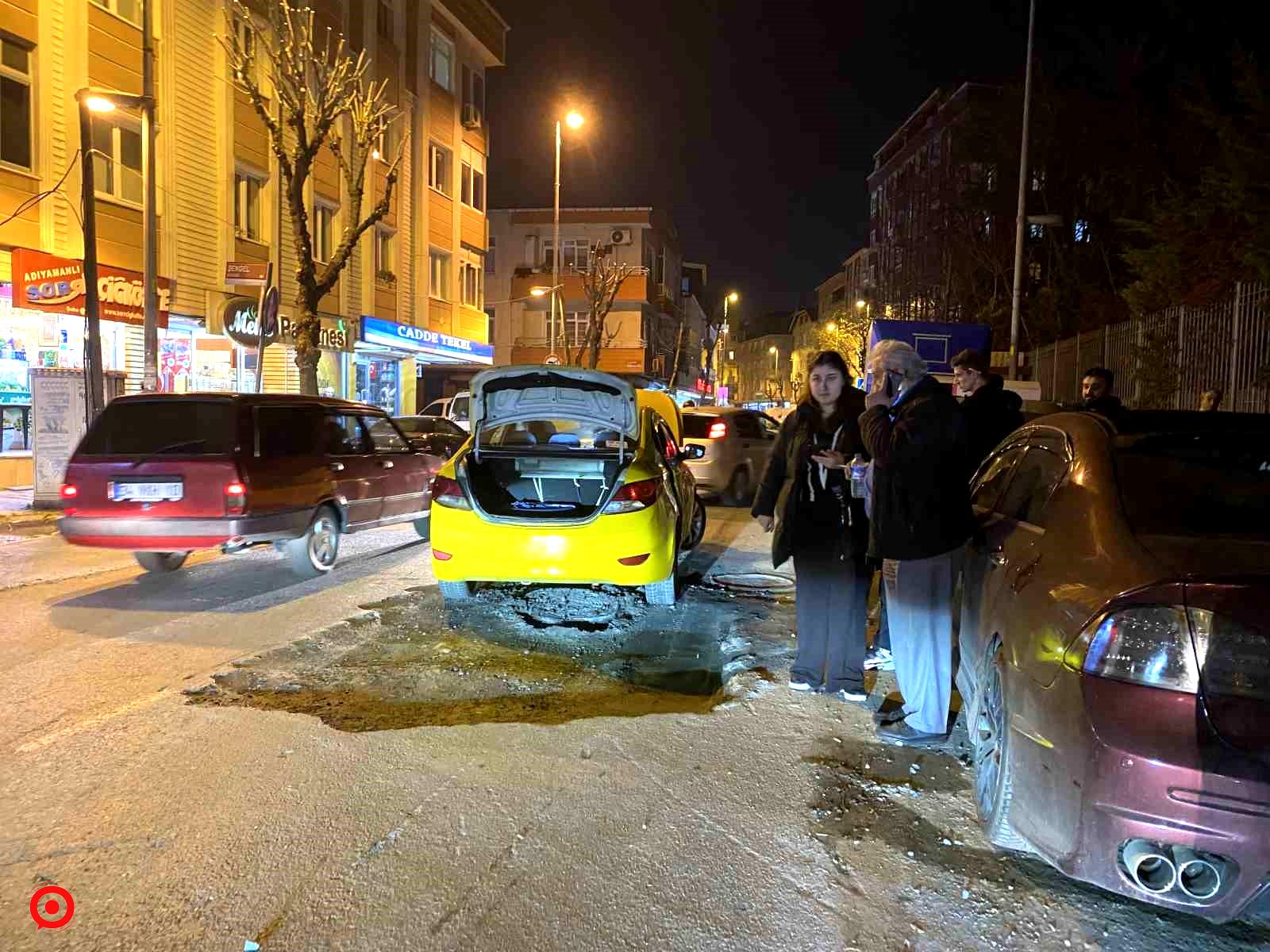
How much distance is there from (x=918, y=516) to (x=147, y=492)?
20.1 feet

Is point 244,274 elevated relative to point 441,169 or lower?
lower

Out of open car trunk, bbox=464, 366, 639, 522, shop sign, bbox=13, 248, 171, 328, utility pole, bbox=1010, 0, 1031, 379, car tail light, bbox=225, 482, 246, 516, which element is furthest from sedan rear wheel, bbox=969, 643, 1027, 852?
utility pole, bbox=1010, 0, 1031, 379

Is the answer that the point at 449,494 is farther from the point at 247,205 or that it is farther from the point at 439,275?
the point at 439,275

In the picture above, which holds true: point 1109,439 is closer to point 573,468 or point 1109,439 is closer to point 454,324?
point 573,468

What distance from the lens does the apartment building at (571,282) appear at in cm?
4622

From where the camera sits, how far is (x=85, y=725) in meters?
4.49

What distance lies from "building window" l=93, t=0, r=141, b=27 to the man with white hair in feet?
57.3

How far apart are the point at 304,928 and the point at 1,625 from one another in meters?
5.11

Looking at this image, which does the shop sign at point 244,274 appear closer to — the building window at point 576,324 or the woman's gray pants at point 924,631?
the woman's gray pants at point 924,631

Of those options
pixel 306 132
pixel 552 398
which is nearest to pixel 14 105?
pixel 306 132

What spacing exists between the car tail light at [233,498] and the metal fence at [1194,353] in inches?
370

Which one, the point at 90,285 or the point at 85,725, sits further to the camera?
the point at 90,285

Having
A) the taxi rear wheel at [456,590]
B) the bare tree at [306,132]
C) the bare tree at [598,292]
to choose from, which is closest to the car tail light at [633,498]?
the taxi rear wheel at [456,590]

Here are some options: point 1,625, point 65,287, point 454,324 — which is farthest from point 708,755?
point 454,324
